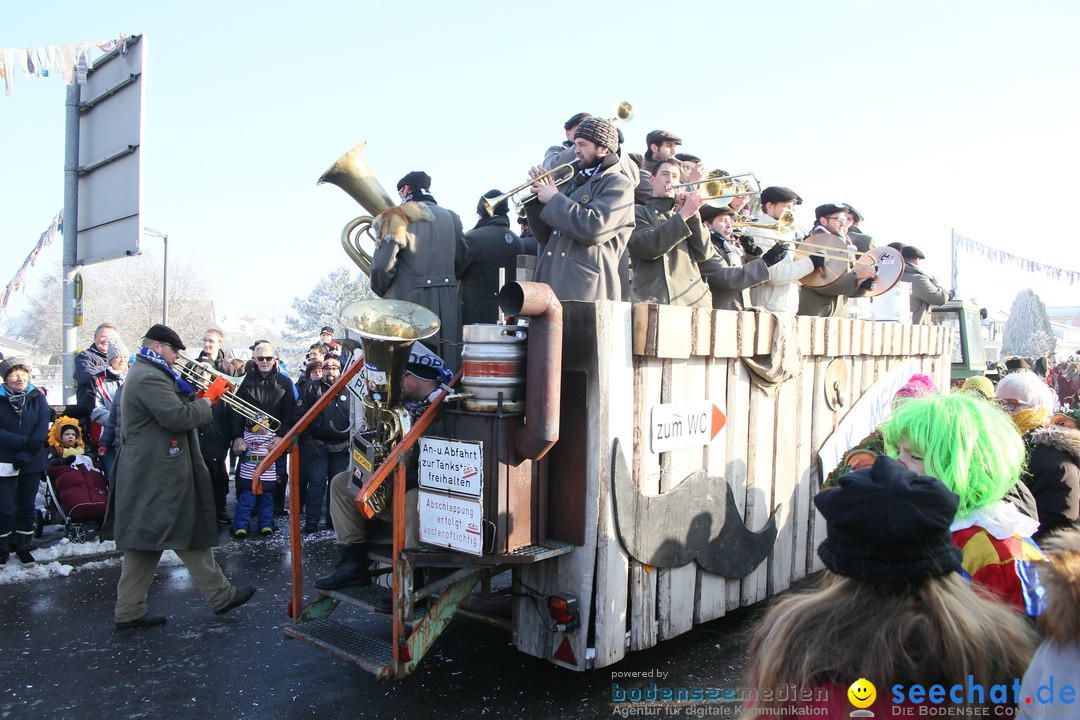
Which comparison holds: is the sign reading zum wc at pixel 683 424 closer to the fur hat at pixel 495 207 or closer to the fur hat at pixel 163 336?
the fur hat at pixel 495 207

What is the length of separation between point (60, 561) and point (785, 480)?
247 inches

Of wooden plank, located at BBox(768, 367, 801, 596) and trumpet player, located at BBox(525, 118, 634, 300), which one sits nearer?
trumpet player, located at BBox(525, 118, 634, 300)

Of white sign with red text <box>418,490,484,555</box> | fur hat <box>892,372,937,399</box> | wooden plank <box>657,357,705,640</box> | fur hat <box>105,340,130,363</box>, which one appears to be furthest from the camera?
fur hat <box>105,340,130,363</box>

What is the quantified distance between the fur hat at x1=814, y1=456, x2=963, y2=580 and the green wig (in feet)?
2.61

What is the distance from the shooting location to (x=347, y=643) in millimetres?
3910

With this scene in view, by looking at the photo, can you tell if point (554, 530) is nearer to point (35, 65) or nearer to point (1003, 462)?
point (1003, 462)

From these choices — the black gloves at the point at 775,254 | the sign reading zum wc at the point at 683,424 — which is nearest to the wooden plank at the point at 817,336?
the sign reading zum wc at the point at 683,424

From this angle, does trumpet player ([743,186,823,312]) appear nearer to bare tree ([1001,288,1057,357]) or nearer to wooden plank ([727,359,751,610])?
wooden plank ([727,359,751,610])

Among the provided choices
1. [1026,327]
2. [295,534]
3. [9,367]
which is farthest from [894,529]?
[1026,327]

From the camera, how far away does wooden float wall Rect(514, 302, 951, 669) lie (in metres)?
3.75

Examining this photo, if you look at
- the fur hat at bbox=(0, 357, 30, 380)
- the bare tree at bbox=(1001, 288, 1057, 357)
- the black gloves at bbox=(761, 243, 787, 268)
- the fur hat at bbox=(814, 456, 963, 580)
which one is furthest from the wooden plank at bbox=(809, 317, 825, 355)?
the bare tree at bbox=(1001, 288, 1057, 357)

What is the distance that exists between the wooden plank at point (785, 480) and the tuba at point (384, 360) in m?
2.41

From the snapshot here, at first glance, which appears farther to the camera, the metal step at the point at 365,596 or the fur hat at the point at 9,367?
the fur hat at the point at 9,367

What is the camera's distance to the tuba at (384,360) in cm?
378
